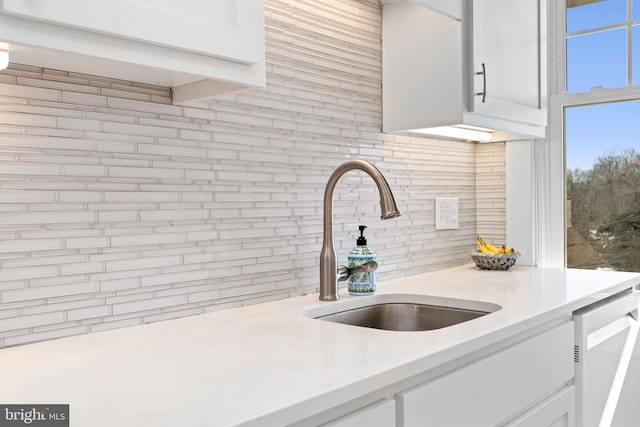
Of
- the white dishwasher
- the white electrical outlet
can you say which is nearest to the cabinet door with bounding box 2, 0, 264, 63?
the white dishwasher

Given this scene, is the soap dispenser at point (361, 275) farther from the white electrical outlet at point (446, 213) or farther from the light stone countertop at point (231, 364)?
the white electrical outlet at point (446, 213)

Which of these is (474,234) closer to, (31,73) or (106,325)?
(106,325)

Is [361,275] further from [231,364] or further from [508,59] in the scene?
[508,59]

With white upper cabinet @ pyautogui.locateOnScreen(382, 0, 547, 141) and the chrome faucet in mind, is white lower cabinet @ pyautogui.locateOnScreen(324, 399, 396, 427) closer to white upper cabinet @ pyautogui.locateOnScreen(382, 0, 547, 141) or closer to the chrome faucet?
the chrome faucet

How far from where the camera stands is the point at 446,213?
2.37 meters

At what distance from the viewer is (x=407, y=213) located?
216 centimetres

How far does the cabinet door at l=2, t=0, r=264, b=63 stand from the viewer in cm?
85

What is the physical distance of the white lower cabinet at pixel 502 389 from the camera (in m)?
1.05

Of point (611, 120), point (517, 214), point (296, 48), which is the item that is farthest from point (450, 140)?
point (296, 48)

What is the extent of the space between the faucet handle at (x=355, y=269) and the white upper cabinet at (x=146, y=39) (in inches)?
26.4

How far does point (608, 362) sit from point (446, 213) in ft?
2.69

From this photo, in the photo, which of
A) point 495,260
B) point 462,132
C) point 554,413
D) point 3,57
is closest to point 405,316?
point 554,413

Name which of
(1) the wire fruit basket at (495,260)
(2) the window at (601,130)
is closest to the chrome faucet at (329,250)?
(1) the wire fruit basket at (495,260)

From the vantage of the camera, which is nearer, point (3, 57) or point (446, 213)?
point (3, 57)
